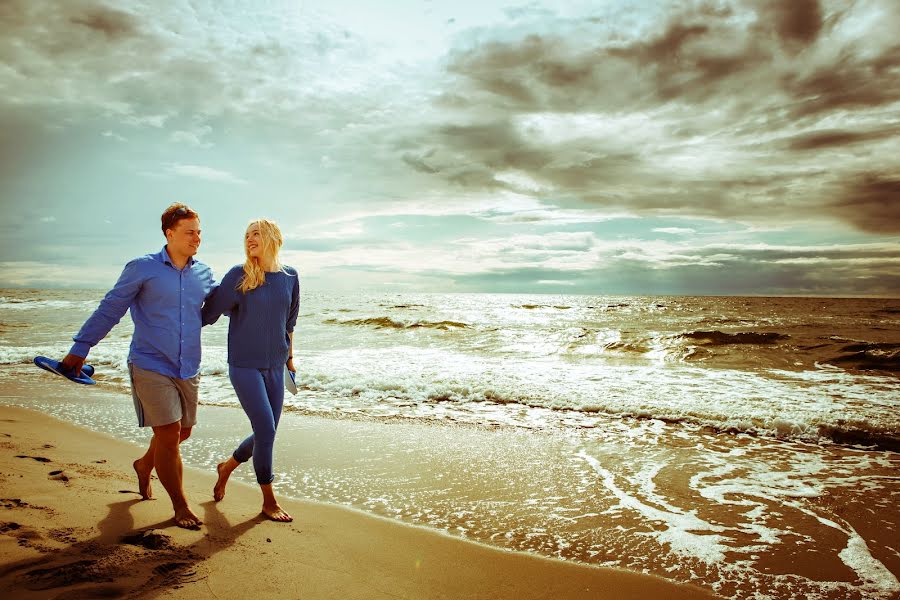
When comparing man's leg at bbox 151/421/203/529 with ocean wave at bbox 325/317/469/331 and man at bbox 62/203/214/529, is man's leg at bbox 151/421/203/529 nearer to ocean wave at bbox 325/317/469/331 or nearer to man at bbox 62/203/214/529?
man at bbox 62/203/214/529

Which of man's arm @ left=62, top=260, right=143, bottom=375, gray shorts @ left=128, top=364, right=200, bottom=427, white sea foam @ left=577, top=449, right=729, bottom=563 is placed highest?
man's arm @ left=62, top=260, right=143, bottom=375

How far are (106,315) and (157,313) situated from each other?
29 centimetres

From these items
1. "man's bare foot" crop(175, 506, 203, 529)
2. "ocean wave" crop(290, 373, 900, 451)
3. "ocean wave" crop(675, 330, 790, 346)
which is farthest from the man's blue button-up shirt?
"ocean wave" crop(675, 330, 790, 346)

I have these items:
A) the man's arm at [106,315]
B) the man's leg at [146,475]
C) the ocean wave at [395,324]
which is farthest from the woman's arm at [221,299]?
the ocean wave at [395,324]

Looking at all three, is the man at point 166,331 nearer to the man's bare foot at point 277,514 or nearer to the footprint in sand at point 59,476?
the man's bare foot at point 277,514

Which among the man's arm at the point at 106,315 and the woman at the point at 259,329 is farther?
the woman at the point at 259,329

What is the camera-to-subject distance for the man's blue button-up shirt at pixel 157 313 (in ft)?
11.1

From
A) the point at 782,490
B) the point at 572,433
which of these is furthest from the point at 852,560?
the point at 572,433

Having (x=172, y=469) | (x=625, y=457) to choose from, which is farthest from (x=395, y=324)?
(x=172, y=469)

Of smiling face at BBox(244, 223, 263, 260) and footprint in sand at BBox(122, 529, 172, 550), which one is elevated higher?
smiling face at BBox(244, 223, 263, 260)

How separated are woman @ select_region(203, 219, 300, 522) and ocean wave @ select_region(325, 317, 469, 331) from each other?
66.8 ft

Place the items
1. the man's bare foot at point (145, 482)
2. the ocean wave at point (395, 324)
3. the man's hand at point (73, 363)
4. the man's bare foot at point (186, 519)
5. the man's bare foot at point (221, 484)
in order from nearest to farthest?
the man's hand at point (73, 363), the man's bare foot at point (186, 519), the man's bare foot at point (145, 482), the man's bare foot at point (221, 484), the ocean wave at point (395, 324)

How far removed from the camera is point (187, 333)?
3.58m

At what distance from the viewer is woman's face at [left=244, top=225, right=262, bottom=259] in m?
3.84
